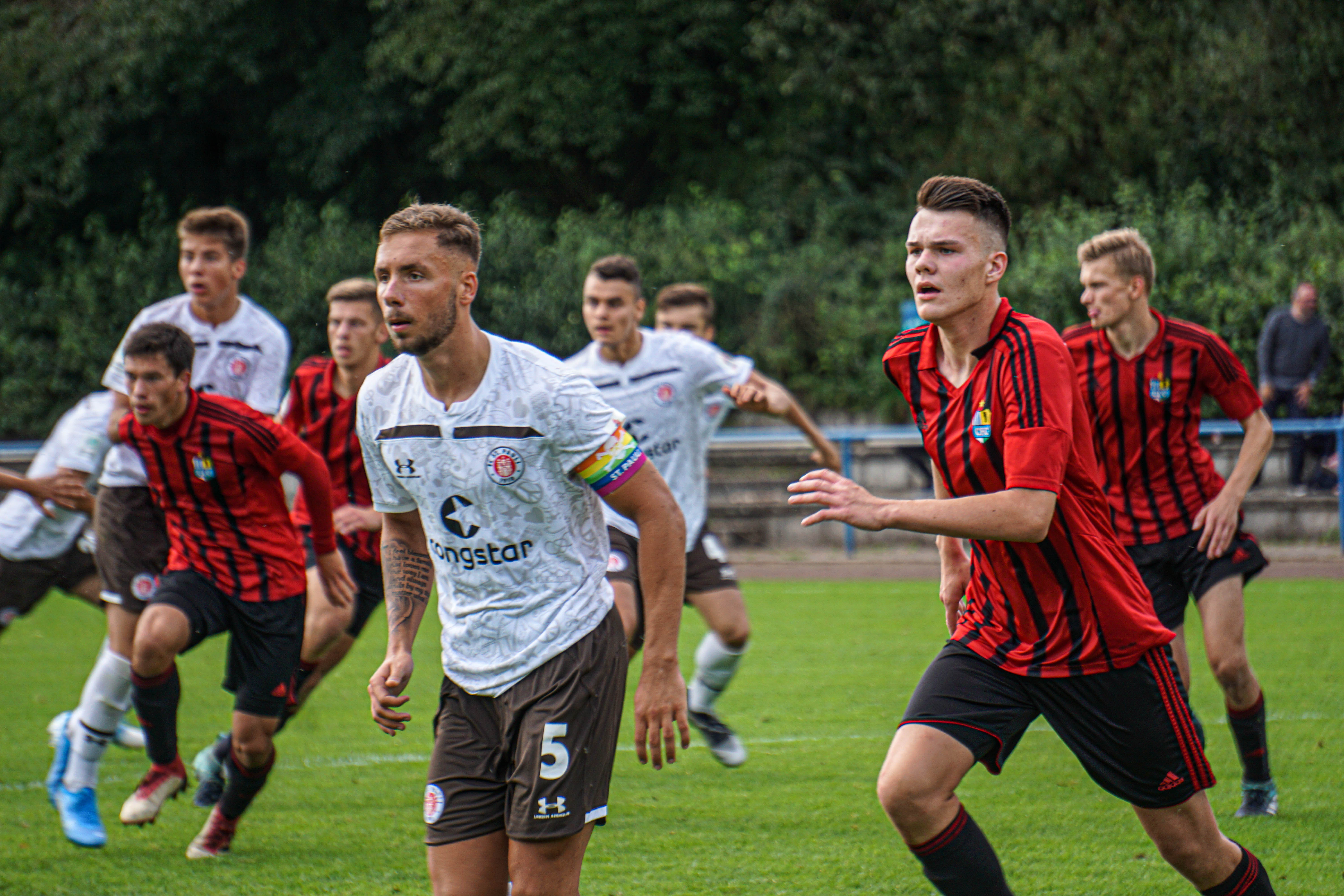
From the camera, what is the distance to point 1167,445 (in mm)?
5512

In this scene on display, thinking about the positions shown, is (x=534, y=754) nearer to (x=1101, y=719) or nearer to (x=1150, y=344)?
(x=1101, y=719)

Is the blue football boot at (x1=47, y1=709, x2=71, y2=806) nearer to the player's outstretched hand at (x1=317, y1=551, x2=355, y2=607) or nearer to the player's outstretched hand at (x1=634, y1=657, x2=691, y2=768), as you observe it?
the player's outstretched hand at (x1=317, y1=551, x2=355, y2=607)

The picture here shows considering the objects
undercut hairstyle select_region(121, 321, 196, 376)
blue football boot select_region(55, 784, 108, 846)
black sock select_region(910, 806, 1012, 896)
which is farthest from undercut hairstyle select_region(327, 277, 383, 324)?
black sock select_region(910, 806, 1012, 896)

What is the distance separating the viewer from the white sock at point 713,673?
6.93 meters

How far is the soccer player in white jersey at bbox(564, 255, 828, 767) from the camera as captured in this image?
682 cm

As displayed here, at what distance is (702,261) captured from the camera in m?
20.7

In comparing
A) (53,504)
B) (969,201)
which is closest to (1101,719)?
(969,201)

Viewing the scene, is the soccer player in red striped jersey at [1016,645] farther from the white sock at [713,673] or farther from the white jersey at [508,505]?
the white sock at [713,673]

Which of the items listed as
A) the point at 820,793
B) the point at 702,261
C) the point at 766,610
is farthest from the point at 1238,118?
the point at 820,793

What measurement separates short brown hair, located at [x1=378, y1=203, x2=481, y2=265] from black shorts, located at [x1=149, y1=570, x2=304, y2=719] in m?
2.41

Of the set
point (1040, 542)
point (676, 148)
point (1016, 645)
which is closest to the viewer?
point (1040, 542)

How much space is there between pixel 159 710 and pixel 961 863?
11.3 feet

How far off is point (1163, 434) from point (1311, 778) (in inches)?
73.0

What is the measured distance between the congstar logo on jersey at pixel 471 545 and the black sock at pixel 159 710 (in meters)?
2.50
